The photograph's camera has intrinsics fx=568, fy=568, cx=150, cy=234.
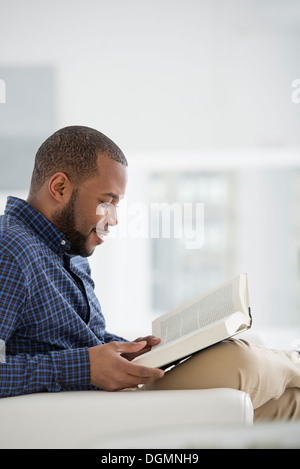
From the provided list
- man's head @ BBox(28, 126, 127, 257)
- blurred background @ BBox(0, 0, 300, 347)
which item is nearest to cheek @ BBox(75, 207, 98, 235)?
man's head @ BBox(28, 126, 127, 257)

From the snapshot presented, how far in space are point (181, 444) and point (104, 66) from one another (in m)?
2.48

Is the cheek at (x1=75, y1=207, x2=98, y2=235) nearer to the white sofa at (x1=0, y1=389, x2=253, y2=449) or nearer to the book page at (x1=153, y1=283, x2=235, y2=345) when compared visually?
the book page at (x1=153, y1=283, x2=235, y2=345)

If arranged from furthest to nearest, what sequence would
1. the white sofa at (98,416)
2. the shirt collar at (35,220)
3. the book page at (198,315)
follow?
the shirt collar at (35,220)
the book page at (198,315)
the white sofa at (98,416)

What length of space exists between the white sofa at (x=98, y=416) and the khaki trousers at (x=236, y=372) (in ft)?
0.22

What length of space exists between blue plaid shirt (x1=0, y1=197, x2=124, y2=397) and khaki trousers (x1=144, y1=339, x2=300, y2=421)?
172 millimetres

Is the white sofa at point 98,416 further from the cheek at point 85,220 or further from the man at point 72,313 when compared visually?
the cheek at point 85,220

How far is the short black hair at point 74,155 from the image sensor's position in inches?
46.2

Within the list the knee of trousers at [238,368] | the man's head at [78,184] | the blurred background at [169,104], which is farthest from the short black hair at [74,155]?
the blurred background at [169,104]

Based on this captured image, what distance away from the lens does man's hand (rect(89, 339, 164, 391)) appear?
95cm

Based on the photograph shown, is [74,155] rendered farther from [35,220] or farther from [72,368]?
[72,368]

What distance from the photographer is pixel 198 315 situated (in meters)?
1.09

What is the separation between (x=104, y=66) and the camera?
108 inches
